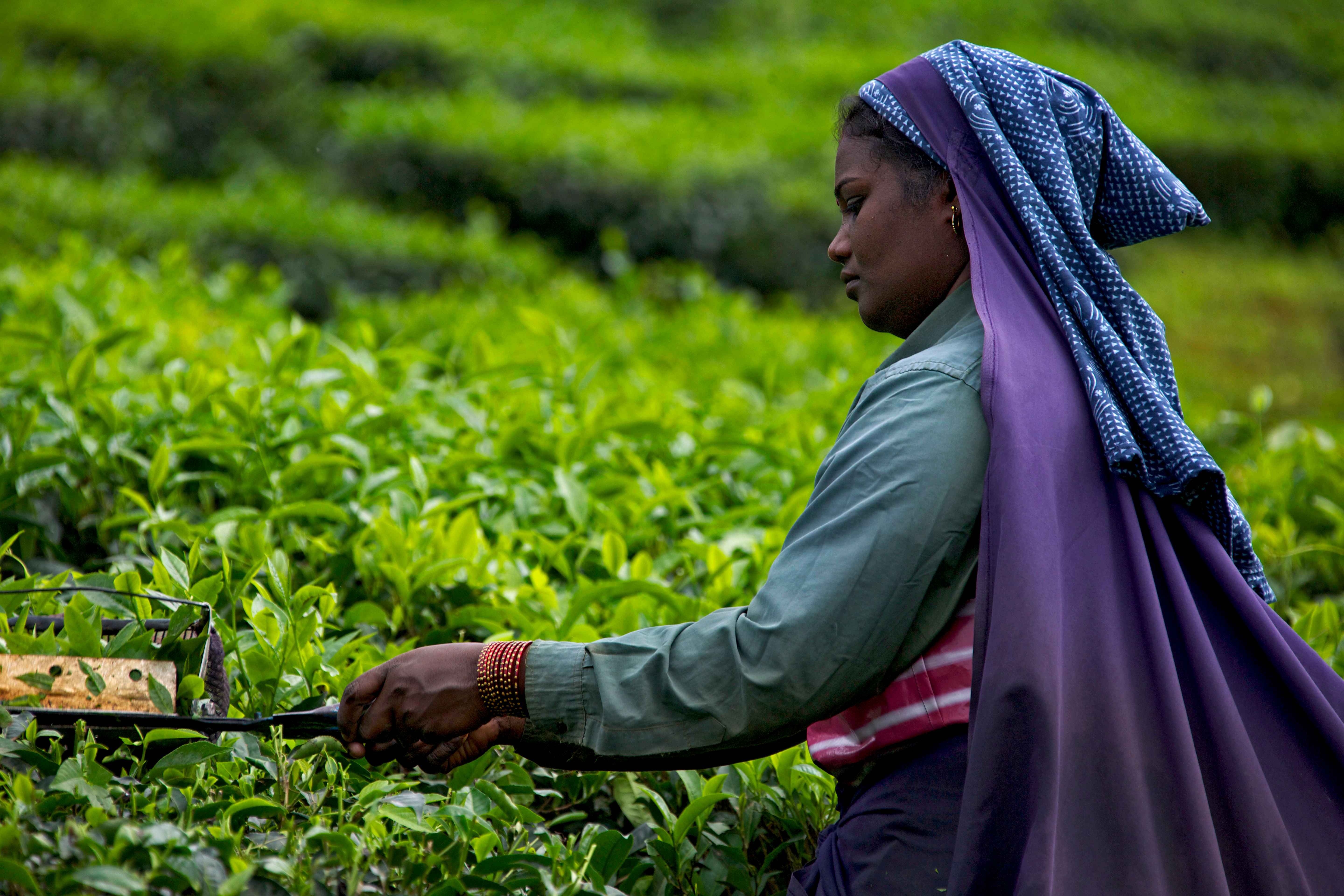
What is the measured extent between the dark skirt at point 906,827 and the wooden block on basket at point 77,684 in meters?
0.99

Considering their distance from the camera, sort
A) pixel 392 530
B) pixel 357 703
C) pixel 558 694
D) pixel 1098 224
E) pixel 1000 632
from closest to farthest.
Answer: pixel 1000 632, pixel 558 694, pixel 357 703, pixel 1098 224, pixel 392 530

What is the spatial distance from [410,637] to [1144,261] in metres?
8.87

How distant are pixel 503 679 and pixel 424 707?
4.8 inches

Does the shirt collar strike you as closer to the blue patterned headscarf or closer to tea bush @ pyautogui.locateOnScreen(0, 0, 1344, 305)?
the blue patterned headscarf

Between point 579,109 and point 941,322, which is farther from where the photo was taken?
point 579,109

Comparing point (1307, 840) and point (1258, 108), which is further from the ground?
point (1258, 108)

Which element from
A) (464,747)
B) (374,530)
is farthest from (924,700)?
(374,530)

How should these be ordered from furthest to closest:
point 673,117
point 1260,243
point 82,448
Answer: point 1260,243 < point 673,117 < point 82,448

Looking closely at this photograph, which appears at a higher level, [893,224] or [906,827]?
[893,224]

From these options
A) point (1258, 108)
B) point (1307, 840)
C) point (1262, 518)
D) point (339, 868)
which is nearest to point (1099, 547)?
point (1307, 840)

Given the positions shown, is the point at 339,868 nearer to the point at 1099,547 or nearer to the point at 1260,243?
the point at 1099,547

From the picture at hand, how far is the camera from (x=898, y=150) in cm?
171

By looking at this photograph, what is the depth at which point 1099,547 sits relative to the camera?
1.49 meters

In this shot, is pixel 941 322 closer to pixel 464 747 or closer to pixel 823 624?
pixel 823 624
